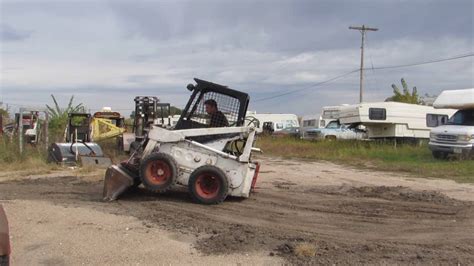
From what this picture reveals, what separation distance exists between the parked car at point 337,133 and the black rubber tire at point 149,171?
24.8m

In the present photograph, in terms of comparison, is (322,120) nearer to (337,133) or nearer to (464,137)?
(337,133)

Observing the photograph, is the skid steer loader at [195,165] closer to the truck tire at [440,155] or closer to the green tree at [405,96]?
the truck tire at [440,155]

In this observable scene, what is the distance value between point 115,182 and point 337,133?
2603 cm

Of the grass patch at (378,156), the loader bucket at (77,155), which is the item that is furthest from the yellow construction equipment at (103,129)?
the grass patch at (378,156)

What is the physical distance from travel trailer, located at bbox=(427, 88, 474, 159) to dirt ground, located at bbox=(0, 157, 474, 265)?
844cm

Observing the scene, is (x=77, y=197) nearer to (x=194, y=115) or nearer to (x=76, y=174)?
(x=194, y=115)

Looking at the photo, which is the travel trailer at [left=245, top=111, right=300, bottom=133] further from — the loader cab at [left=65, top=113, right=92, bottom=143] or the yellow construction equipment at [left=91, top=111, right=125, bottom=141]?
the loader cab at [left=65, top=113, right=92, bottom=143]

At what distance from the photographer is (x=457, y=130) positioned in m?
21.1

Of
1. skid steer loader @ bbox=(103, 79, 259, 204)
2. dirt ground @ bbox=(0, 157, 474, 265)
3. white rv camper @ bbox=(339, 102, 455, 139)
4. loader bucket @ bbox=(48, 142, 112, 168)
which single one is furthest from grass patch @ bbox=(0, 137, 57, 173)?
white rv camper @ bbox=(339, 102, 455, 139)

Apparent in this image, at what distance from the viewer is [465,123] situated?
2189 centimetres

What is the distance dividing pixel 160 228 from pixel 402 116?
2557 centimetres

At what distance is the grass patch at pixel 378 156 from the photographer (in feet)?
58.5

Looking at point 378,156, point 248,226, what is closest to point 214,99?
point 248,226

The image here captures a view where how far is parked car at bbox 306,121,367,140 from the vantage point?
34562 millimetres
